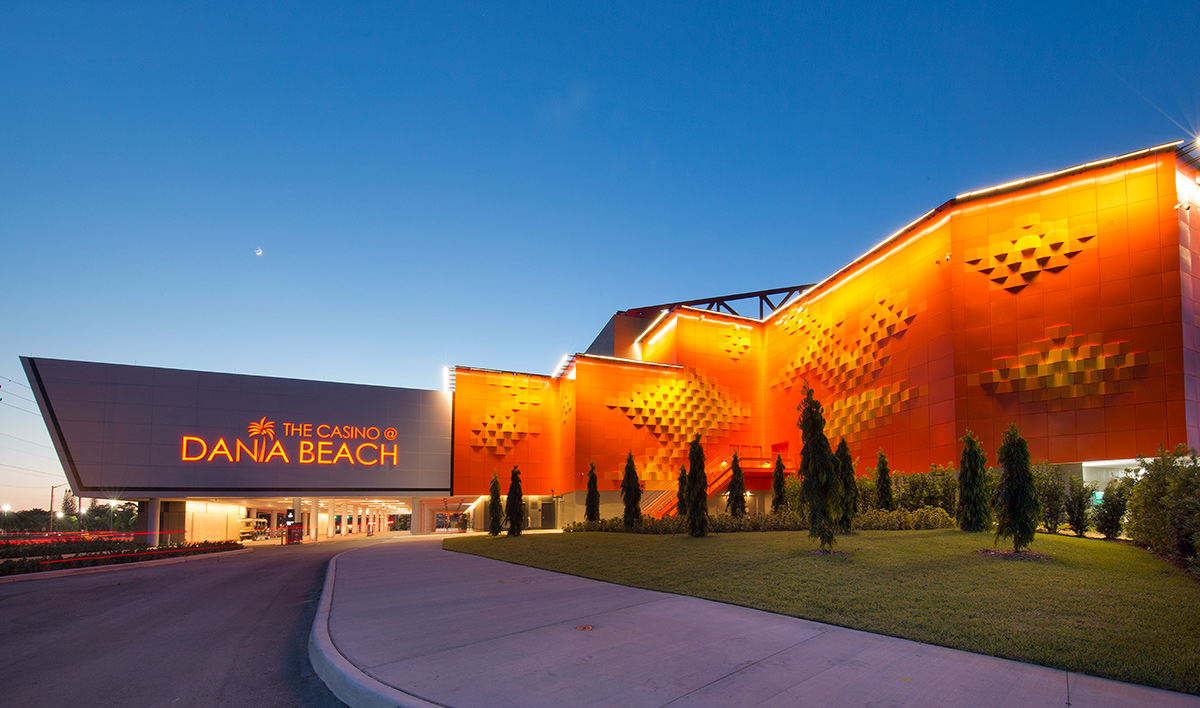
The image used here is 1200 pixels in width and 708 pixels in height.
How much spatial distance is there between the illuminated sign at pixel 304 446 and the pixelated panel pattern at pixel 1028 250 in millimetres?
39749

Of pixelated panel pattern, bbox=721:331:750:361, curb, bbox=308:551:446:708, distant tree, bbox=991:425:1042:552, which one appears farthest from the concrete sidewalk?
pixelated panel pattern, bbox=721:331:750:361

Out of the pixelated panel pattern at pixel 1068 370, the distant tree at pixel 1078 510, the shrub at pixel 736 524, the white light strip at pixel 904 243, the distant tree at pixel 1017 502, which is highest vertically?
the white light strip at pixel 904 243

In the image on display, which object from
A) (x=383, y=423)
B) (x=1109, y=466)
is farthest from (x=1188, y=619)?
(x=383, y=423)

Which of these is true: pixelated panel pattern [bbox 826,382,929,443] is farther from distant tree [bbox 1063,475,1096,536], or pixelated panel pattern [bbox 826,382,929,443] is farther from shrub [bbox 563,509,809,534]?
distant tree [bbox 1063,475,1096,536]

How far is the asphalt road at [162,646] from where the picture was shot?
21.0 feet

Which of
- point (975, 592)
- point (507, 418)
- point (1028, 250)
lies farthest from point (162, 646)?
point (507, 418)

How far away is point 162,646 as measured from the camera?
873 cm

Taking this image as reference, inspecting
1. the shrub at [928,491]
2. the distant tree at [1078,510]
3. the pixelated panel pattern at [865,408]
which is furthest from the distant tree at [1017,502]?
the pixelated panel pattern at [865,408]

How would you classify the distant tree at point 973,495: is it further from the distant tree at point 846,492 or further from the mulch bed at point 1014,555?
the mulch bed at point 1014,555

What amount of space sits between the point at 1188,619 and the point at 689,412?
35.0m

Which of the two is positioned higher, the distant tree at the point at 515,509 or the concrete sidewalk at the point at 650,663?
the concrete sidewalk at the point at 650,663

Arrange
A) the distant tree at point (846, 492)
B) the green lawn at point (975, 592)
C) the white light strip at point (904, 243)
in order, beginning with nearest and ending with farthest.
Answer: the green lawn at point (975, 592) < the distant tree at point (846, 492) < the white light strip at point (904, 243)

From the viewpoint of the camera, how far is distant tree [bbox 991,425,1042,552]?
13289 millimetres

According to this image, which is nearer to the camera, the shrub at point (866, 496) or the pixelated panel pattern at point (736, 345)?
the shrub at point (866, 496)
